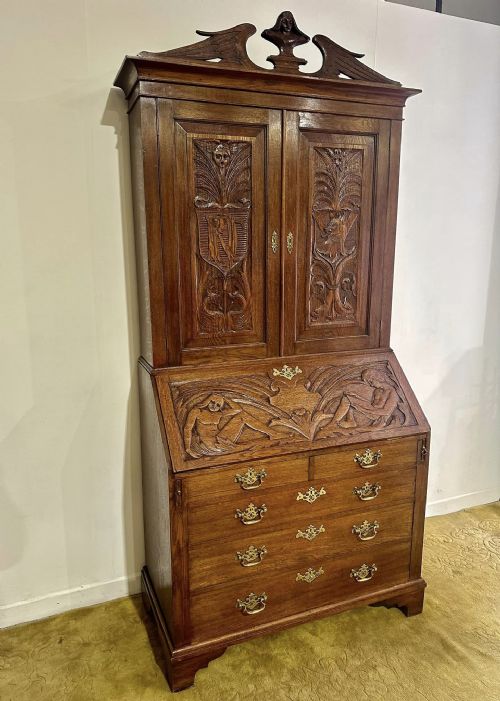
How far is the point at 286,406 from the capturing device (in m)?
1.73

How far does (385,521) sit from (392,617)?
1.41 feet

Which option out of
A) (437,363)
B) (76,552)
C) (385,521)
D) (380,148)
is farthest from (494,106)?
(76,552)

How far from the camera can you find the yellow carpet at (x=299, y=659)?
5.35 feet

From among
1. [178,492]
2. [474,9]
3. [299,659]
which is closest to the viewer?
[178,492]

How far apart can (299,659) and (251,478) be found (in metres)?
0.71

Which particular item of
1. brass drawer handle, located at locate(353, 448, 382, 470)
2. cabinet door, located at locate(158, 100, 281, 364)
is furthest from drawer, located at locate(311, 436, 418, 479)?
cabinet door, located at locate(158, 100, 281, 364)

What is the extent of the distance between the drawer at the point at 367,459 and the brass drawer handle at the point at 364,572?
0.37m

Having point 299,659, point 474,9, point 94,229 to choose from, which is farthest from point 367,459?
point 474,9

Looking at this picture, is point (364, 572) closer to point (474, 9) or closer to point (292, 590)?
point (292, 590)

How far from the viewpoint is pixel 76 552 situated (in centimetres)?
200

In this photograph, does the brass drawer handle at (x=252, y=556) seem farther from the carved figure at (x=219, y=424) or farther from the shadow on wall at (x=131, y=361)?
the shadow on wall at (x=131, y=361)

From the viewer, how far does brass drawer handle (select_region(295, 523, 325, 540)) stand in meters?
1.73

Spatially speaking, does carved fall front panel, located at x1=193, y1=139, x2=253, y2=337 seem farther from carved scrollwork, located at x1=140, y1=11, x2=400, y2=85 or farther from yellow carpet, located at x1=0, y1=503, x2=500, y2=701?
yellow carpet, located at x1=0, y1=503, x2=500, y2=701

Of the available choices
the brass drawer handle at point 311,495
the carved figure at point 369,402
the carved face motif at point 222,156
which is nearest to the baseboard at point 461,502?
the carved figure at point 369,402
